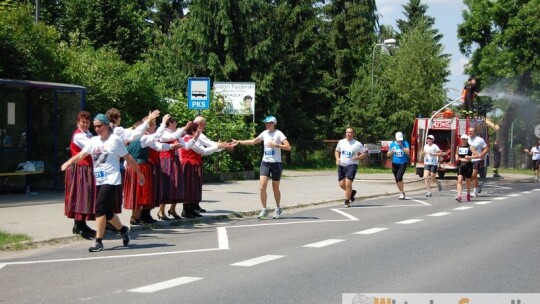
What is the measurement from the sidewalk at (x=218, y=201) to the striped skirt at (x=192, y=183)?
2.04 ft

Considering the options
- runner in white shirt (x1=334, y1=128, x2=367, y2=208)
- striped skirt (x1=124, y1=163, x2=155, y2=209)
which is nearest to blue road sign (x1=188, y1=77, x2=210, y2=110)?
runner in white shirt (x1=334, y1=128, x2=367, y2=208)

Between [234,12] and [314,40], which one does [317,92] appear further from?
[234,12]

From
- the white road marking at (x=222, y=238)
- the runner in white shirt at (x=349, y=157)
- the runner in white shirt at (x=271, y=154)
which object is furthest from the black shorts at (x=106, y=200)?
the runner in white shirt at (x=349, y=157)

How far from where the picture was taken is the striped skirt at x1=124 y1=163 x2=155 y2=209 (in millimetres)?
12336

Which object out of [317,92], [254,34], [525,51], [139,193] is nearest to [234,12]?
[254,34]

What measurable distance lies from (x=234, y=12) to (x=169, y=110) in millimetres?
16505

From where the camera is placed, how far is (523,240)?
38.2 ft

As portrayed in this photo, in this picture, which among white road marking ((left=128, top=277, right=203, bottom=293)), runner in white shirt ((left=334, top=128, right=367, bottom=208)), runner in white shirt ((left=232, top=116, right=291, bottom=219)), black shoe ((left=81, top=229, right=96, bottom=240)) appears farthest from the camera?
runner in white shirt ((left=334, top=128, right=367, bottom=208))

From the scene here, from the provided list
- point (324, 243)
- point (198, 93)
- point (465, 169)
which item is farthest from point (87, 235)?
point (465, 169)

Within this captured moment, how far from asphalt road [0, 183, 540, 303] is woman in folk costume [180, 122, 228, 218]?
1.98 ft

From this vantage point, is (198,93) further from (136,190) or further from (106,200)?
(106,200)

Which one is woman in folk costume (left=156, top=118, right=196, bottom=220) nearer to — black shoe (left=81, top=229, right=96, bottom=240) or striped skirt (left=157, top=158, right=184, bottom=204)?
striped skirt (left=157, top=158, right=184, bottom=204)

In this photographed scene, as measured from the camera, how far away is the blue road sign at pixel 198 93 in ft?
64.7

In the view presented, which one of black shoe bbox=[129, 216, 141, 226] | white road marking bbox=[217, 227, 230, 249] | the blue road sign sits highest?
the blue road sign
